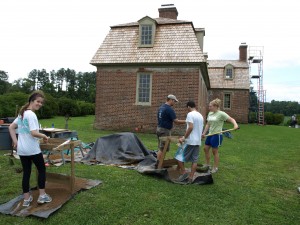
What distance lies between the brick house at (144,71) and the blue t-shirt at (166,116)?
350 inches

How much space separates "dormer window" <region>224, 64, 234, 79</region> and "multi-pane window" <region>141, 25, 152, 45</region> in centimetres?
1958

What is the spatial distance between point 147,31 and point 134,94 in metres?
4.00

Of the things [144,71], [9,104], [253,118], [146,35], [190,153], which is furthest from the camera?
[253,118]

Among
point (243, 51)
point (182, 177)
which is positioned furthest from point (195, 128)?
point (243, 51)

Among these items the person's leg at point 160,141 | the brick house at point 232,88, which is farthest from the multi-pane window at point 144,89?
the brick house at point 232,88

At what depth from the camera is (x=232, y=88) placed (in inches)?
1297

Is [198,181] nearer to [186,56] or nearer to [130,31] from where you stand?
[186,56]

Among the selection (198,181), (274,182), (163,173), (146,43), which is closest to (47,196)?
(163,173)

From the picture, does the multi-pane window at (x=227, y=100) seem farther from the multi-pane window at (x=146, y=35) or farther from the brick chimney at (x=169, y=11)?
the multi-pane window at (x=146, y=35)

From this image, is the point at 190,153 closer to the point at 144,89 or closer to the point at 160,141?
the point at 160,141

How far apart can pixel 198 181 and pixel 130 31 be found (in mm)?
13497

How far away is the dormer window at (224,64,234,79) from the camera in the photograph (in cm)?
3419

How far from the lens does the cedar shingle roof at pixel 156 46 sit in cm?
1570

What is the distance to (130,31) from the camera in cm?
1764
